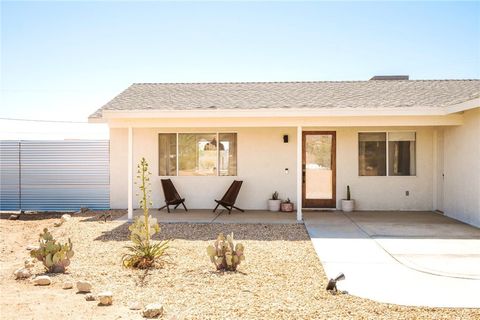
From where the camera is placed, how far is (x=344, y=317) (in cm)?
421

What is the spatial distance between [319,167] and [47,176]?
28.2 ft

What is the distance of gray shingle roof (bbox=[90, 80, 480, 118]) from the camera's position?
10586 mm

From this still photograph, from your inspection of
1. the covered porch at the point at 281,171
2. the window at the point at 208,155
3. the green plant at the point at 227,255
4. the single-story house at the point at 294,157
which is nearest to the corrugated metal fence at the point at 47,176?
the single-story house at the point at 294,157

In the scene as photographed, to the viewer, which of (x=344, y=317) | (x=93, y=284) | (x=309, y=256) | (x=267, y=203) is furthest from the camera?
(x=267, y=203)

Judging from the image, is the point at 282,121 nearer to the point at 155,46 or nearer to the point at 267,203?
the point at 267,203

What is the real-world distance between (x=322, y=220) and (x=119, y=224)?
16.4 ft

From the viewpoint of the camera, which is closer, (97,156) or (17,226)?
(17,226)

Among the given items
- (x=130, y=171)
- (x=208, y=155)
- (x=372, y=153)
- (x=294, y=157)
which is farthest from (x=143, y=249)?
(x=372, y=153)

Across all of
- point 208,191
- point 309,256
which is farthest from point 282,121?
point 309,256

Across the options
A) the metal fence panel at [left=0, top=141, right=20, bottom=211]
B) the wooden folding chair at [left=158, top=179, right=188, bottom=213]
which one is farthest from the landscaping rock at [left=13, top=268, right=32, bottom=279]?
the metal fence panel at [left=0, top=141, right=20, bottom=211]

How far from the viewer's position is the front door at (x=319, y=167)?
12.3 m

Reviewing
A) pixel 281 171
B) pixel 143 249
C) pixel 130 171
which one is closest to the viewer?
pixel 143 249

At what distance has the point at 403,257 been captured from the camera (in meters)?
6.63

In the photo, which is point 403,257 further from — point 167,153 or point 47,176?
point 47,176
